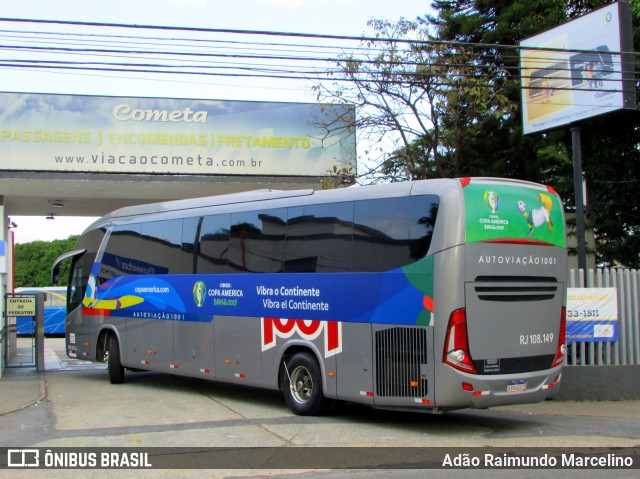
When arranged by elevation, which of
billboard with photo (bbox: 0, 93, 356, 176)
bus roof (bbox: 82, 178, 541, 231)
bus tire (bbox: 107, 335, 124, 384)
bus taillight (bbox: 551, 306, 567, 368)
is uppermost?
billboard with photo (bbox: 0, 93, 356, 176)

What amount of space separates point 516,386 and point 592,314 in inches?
177

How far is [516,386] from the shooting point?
948cm

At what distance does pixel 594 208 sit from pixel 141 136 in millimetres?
12932

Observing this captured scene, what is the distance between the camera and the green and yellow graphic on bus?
9266 millimetres

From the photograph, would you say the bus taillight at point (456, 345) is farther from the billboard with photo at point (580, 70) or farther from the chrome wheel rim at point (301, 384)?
the billboard with photo at point (580, 70)

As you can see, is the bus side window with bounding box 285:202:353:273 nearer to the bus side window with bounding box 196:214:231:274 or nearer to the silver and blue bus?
the silver and blue bus

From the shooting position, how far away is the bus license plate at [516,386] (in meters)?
9.42

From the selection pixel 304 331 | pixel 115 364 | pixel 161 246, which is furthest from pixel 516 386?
pixel 115 364

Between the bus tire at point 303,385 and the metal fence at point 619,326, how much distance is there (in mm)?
5361

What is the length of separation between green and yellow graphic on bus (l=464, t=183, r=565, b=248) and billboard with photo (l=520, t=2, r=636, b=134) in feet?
16.4

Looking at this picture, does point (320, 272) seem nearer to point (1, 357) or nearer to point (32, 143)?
point (1, 357)

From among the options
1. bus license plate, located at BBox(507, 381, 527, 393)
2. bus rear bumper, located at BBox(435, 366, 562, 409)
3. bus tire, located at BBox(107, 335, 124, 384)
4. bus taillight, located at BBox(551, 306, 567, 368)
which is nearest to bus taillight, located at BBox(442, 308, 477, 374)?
bus rear bumper, located at BBox(435, 366, 562, 409)

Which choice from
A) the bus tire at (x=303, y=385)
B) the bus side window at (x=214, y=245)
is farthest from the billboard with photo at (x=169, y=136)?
the bus tire at (x=303, y=385)

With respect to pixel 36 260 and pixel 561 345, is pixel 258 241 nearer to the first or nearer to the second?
pixel 561 345
